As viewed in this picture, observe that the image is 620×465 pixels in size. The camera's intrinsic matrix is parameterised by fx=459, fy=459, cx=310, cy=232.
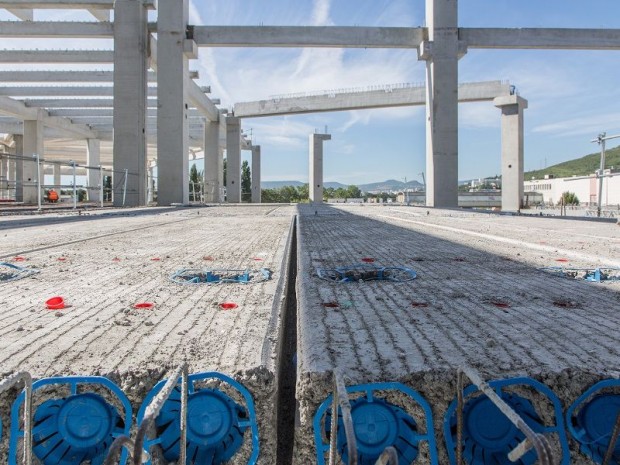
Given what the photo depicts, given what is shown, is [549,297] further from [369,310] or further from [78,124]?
[78,124]

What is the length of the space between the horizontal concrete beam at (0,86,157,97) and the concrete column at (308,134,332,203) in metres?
14.9

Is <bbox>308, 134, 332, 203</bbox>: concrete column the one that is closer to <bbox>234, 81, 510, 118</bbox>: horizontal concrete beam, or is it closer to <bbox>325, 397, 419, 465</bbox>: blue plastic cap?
<bbox>234, 81, 510, 118</bbox>: horizontal concrete beam

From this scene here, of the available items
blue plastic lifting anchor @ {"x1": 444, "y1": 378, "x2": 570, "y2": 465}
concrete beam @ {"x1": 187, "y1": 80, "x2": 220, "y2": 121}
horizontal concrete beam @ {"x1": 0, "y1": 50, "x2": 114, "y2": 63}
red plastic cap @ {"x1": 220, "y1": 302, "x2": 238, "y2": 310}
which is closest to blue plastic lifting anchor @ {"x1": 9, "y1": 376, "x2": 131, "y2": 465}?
red plastic cap @ {"x1": 220, "y1": 302, "x2": 238, "y2": 310}

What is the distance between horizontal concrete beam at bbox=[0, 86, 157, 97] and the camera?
20906 millimetres

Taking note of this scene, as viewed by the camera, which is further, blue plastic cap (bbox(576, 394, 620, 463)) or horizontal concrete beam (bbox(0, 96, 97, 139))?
horizontal concrete beam (bbox(0, 96, 97, 139))

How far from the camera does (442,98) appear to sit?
16312mm

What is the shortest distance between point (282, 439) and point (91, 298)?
0.92m

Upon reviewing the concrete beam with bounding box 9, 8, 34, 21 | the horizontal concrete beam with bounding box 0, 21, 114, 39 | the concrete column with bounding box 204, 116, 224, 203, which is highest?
the concrete beam with bounding box 9, 8, 34, 21

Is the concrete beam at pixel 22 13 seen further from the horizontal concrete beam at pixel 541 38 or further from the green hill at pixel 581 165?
the green hill at pixel 581 165

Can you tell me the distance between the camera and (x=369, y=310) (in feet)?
4.76

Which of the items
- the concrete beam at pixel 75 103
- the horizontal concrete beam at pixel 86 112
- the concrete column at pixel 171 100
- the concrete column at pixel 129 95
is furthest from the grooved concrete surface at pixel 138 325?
the horizontal concrete beam at pixel 86 112

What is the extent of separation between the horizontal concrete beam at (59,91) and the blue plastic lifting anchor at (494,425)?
23.1 meters

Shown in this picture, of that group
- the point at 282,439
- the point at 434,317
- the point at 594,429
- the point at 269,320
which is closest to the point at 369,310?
the point at 434,317

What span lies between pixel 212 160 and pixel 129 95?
414 inches
